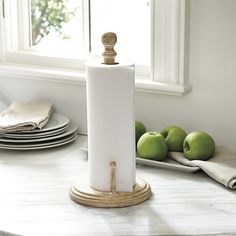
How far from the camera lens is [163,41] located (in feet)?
6.09

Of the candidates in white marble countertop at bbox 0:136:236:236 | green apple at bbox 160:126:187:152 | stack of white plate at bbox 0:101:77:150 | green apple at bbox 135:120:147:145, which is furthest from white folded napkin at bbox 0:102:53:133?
green apple at bbox 160:126:187:152

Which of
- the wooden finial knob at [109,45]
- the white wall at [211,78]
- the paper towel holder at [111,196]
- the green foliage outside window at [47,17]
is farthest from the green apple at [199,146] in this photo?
the green foliage outside window at [47,17]

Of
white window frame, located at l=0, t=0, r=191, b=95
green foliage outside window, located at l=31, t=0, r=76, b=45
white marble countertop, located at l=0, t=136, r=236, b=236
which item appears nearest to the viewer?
white marble countertop, located at l=0, t=136, r=236, b=236

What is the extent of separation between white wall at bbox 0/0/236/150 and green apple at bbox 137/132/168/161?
18 cm

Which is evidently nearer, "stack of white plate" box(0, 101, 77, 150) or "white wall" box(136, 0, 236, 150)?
"white wall" box(136, 0, 236, 150)

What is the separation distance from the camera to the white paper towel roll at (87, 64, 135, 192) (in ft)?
4.74

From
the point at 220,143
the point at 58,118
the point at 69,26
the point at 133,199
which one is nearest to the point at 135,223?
the point at 133,199

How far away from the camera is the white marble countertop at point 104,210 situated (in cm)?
136

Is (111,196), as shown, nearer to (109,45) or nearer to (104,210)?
(104,210)

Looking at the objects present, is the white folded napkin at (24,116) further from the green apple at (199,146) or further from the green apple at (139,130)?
the green apple at (199,146)

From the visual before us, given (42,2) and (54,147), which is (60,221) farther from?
(42,2)

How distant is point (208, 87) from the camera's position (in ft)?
6.01

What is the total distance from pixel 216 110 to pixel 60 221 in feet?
2.09

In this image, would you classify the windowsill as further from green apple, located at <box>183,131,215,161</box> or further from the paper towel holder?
the paper towel holder
